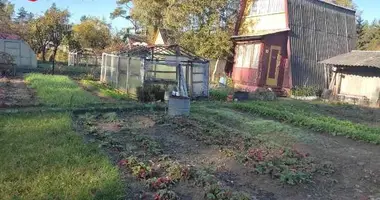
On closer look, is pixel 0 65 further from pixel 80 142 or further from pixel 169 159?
pixel 169 159

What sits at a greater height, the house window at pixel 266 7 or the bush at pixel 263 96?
the house window at pixel 266 7

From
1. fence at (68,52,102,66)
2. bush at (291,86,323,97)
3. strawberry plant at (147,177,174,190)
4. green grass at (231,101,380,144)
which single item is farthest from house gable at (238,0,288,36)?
strawberry plant at (147,177,174,190)

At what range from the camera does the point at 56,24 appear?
33.0m

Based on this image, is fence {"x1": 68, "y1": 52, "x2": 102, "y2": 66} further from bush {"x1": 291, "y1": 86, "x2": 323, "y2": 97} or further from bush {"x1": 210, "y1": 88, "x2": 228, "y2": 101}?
bush {"x1": 291, "y1": 86, "x2": 323, "y2": 97}

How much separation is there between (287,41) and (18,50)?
21216 millimetres

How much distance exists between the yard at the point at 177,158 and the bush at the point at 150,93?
11.7 feet

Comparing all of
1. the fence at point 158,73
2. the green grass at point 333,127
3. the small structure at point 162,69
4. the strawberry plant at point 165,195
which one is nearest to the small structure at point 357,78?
the fence at point 158,73

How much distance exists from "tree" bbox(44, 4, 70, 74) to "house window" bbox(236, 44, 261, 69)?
54.7 feet

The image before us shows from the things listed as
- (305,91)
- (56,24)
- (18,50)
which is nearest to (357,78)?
(305,91)

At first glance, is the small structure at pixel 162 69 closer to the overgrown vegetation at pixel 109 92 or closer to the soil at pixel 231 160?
the overgrown vegetation at pixel 109 92

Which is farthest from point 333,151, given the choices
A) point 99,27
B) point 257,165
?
point 99,27

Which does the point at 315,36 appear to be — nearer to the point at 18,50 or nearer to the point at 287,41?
the point at 287,41

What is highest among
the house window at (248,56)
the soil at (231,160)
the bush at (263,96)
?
the house window at (248,56)

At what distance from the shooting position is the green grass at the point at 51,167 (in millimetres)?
5001
